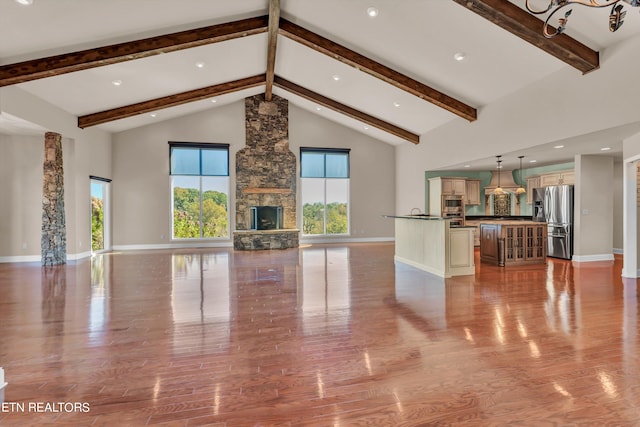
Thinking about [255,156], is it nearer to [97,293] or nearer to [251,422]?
[97,293]

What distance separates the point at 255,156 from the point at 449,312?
8309mm

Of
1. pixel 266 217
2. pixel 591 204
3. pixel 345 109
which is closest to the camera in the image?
pixel 591 204

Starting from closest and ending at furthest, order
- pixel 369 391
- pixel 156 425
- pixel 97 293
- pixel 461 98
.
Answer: pixel 156 425 → pixel 369 391 → pixel 97 293 → pixel 461 98

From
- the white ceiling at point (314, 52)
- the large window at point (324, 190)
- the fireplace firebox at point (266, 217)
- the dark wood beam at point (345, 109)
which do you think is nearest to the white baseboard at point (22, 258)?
the white ceiling at point (314, 52)

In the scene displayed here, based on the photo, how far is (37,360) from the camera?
8.68ft

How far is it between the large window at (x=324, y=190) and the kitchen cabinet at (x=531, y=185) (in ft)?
17.7

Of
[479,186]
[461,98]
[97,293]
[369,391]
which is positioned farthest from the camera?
[479,186]

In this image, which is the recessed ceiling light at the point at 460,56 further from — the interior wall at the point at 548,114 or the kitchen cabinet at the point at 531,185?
the kitchen cabinet at the point at 531,185

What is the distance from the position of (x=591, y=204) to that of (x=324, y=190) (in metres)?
7.11

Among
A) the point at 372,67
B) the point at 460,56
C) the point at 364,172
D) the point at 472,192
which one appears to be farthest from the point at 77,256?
the point at 472,192

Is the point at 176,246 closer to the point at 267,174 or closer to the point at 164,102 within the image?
the point at 267,174

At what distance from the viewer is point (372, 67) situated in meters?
6.79

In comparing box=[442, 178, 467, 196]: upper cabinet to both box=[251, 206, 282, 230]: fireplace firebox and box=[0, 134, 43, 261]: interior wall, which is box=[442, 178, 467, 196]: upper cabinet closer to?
box=[251, 206, 282, 230]: fireplace firebox

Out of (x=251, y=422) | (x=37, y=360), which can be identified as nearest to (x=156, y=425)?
(x=251, y=422)
